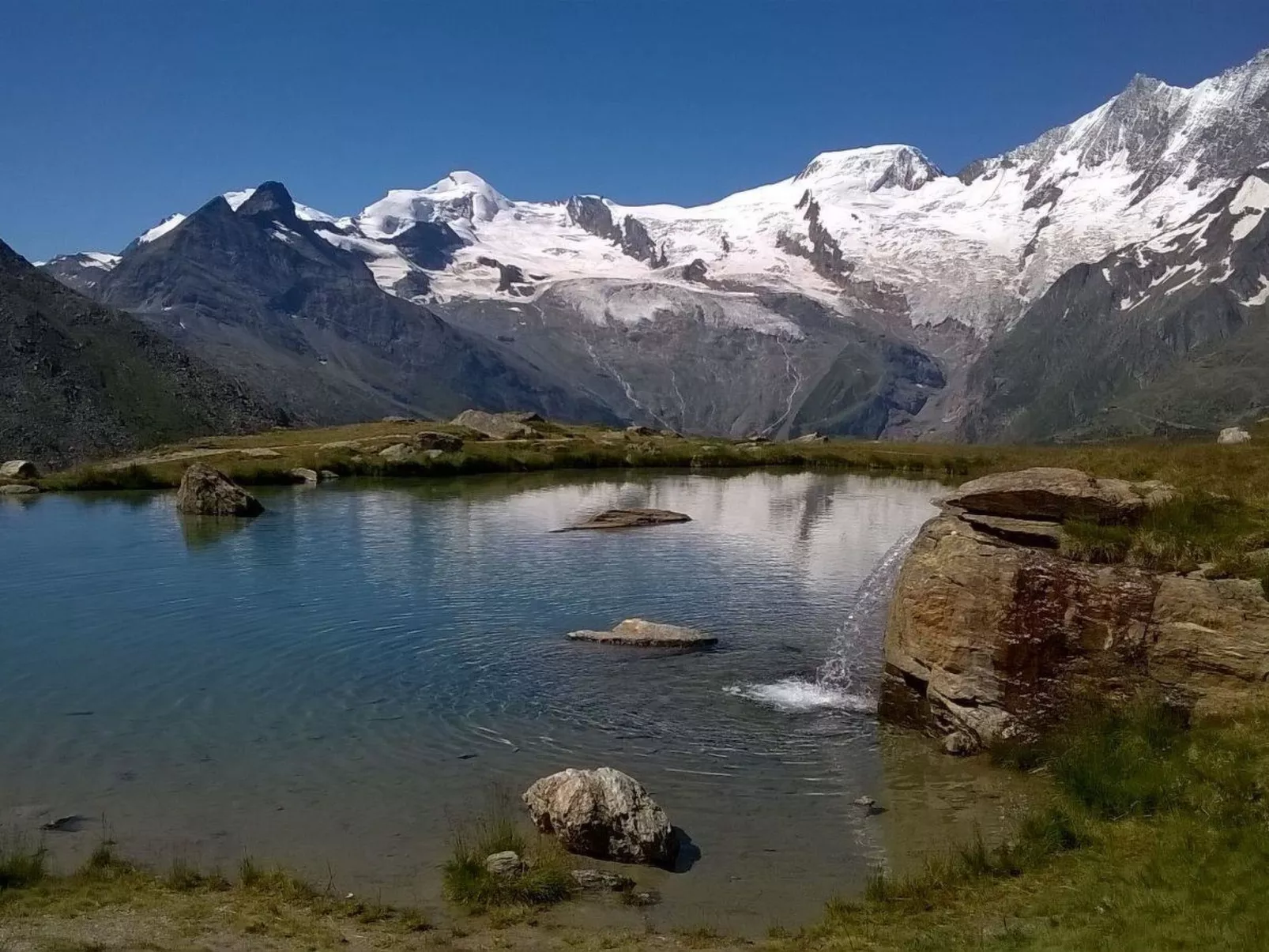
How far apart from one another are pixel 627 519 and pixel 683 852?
49.7 meters

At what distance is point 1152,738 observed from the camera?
23188mm

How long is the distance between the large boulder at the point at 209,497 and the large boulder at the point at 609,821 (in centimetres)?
5963

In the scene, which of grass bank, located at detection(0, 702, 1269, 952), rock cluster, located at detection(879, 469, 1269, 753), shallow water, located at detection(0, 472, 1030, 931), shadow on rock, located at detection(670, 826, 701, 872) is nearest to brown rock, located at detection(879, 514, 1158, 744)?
rock cluster, located at detection(879, 469, 1269, 753)

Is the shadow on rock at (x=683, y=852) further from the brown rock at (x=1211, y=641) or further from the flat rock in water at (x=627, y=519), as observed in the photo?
the flat rock in water at (x=627, y=519)

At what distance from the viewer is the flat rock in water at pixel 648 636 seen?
126 feet

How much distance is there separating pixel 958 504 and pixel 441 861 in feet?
62.7

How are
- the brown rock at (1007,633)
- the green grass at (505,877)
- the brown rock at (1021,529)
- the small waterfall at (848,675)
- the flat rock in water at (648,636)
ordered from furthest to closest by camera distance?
the flat rock in water at (648,636)
the small waterfall at (848,675)
the brown rock at (1021,529)
the brown rock at (1007,633)
the green grass at (505,877)

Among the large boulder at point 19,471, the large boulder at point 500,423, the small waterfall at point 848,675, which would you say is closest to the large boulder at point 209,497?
the large boulder at point 19,471

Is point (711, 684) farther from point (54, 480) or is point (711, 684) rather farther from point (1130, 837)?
point (54, 480)

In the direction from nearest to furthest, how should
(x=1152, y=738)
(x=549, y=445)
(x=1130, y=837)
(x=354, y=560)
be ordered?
(x=1130, y=837), (x=1152, y=738), (x=354, y=560), (x=549, y=445)

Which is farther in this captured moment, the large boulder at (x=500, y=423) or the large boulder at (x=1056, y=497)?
the large boulder at (x=500, y=423)

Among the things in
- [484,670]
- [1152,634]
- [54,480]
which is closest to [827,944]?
[1152,634]

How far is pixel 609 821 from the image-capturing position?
2109 cm

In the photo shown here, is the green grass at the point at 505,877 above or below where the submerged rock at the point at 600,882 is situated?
above
